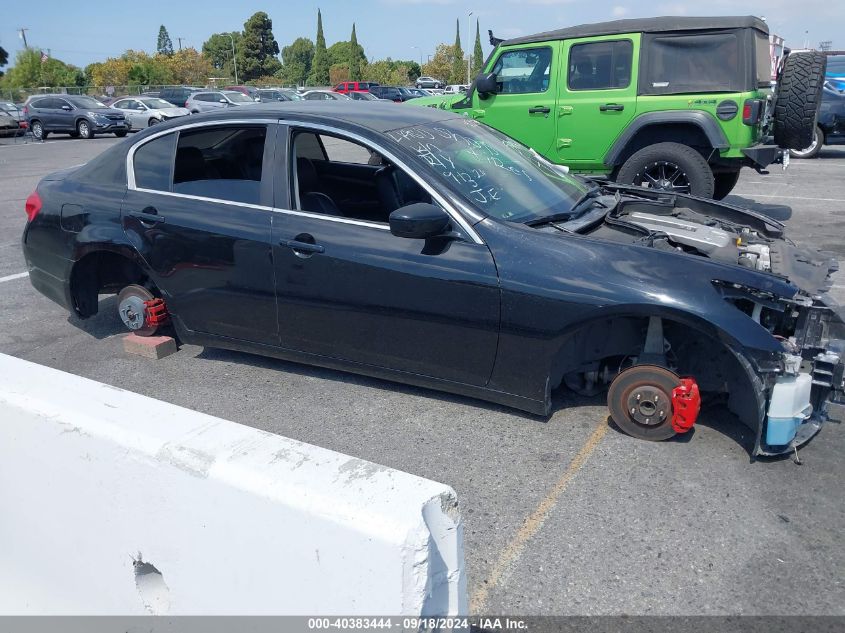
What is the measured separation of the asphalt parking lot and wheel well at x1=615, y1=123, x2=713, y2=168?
494cm

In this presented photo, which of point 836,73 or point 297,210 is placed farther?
point 836,73

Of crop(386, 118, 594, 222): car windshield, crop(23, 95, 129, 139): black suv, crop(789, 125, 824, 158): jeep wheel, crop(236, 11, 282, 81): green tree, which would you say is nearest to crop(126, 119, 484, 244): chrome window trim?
crop(386, 118, 594, 222): car windshield

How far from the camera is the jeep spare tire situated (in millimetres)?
8008

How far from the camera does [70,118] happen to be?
26.6 m

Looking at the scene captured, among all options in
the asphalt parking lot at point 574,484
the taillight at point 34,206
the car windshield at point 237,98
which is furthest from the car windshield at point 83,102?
the asphalt parking lot at point 574,484

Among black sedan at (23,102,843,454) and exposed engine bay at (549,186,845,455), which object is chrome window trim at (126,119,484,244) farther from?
exposed engine bay at (549,186,845,455)

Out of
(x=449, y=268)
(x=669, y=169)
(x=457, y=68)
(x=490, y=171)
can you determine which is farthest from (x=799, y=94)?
(x=457, y=68)

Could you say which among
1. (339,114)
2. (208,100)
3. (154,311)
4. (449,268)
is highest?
(208,100)

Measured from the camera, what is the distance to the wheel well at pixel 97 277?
5.06m

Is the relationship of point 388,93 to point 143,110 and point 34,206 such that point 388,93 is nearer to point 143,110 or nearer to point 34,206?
point 143,110

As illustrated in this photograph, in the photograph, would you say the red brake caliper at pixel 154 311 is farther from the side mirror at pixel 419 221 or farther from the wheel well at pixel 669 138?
the wheel well at pixel 669 138

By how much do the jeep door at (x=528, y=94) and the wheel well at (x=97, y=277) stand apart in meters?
5.00

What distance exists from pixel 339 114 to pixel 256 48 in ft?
249

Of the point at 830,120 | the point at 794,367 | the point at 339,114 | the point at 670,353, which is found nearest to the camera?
the point at 794,367
